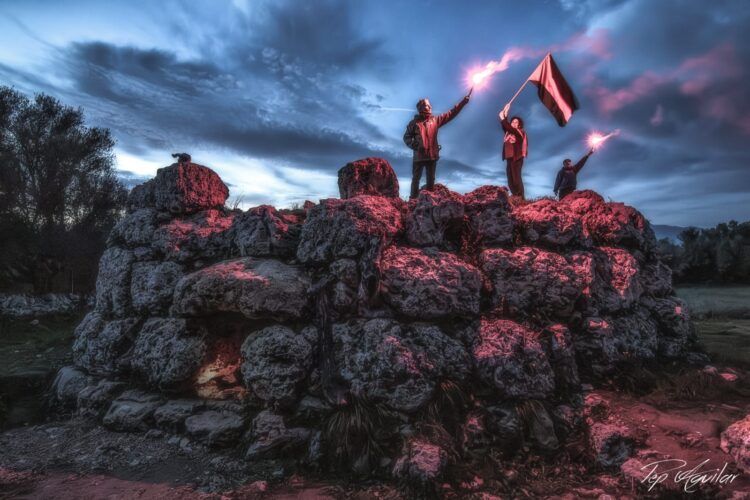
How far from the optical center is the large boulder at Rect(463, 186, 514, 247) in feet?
20.7

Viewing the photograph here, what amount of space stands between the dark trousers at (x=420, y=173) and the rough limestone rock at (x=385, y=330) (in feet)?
1.79

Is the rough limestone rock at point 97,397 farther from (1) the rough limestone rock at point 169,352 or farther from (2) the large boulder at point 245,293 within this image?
(2) the large boulder at point 245,293

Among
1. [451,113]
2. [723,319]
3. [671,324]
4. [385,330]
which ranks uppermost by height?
[451,113]

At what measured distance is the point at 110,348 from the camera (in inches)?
262

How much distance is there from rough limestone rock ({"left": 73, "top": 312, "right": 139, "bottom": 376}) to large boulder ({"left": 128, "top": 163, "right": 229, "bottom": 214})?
2474 millimetres

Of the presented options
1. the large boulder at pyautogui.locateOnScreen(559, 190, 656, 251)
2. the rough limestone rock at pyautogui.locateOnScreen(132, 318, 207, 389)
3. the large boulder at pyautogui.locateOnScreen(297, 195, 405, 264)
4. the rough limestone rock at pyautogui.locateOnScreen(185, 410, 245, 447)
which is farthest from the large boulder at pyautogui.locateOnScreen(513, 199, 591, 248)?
the rough limestone rock at pyautogui.locateOnScreen(132, 318, 207, 389)

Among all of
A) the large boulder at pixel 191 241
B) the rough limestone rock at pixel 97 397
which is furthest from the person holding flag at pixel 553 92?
the rough limestone rock at pixel 97 397

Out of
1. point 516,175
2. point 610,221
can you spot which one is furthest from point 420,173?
point 610,221

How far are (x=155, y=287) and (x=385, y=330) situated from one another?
4.53 metres

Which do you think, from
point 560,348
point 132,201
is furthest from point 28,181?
point 560,348

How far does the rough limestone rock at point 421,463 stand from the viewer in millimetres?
4053

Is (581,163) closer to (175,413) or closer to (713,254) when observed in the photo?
(175,413)

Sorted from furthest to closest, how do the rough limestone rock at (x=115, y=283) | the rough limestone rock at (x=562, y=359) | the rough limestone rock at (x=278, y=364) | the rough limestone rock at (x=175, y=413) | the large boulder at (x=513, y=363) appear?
the rough limestone rock at (x=115, y=283), the rough limestone rock at (x=175, y=413), the rough limestone rock at (x=562, y=359), the rough limestone rock at (x=278, y=364), the large boulder at (x=513, y=363)

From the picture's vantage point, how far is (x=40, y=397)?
266 inches
